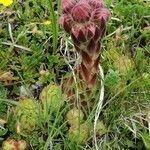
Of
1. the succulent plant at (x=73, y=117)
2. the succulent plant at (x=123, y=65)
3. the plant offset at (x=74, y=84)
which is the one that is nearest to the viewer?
the plant offset at (x=74, y=84)

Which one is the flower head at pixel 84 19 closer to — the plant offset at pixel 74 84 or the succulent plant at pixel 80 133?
the plant offset at pixel 74 84

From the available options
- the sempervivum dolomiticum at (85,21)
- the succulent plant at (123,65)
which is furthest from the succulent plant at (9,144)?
the succulent plant at (123,65)

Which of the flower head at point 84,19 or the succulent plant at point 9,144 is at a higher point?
the flower head at point 84,19

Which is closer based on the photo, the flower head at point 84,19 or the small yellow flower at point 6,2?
the flower head at point 84,19

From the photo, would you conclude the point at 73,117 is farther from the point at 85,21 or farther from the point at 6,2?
the point at 6,2

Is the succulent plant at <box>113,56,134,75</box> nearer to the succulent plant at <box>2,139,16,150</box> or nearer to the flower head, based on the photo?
the flower head

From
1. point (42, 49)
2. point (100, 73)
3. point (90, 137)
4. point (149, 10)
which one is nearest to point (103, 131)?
point (90, 137)

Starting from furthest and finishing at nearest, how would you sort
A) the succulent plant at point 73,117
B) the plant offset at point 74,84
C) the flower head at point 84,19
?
the succulent plant at point 73,117 → the plant offset at point 74,84 → the flower head at point 84,19

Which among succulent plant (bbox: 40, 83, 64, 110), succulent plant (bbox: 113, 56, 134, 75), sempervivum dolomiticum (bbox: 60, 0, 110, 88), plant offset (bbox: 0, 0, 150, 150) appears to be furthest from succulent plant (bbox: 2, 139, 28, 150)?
succulent plant (bbox: 113, 56, 134, 75)
